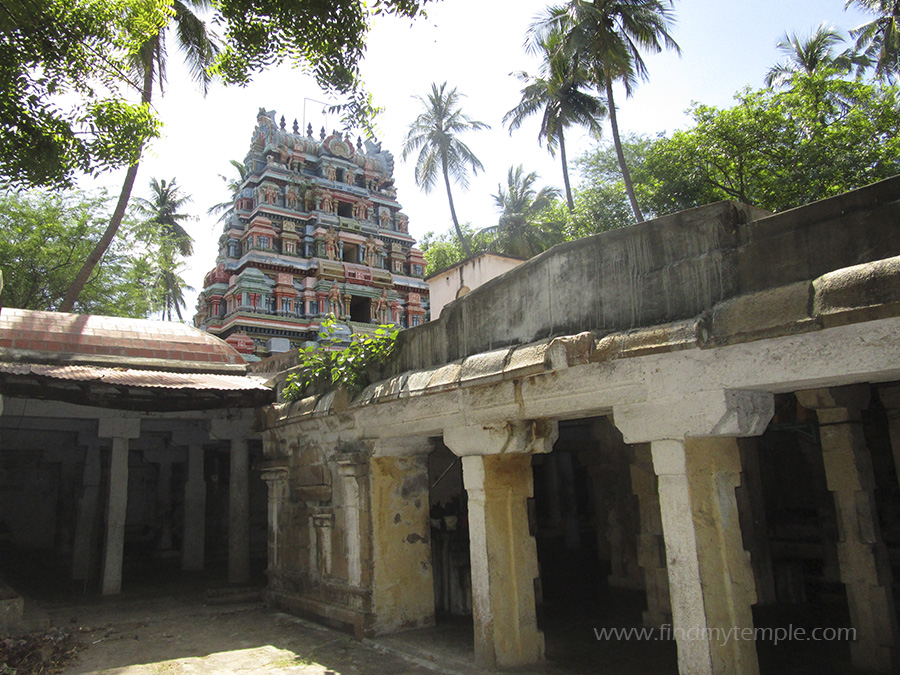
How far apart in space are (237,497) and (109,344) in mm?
2975

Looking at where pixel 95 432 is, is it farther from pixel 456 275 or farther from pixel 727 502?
pixel 727 502

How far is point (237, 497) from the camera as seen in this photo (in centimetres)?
990

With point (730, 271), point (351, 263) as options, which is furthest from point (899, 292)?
point (351, 263)

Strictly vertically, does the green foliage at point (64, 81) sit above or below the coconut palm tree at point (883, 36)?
below

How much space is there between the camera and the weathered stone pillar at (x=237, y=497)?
973cm

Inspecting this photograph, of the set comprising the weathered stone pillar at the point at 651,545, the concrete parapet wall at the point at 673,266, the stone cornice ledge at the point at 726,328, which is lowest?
the weathered stone pillar at the point at 651,545

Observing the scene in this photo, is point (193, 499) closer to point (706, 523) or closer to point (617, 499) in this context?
point (617, 499)

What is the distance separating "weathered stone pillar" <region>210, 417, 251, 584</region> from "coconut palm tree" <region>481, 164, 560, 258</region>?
1945 cm

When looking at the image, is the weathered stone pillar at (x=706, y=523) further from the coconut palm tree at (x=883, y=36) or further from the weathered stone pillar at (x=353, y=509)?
the coconut palm tree at (x=883, y=36)

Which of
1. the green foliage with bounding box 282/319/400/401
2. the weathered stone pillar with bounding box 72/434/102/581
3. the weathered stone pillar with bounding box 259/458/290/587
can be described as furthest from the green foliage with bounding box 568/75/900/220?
the weathered stone pillar with bounding box 72/434/102/581

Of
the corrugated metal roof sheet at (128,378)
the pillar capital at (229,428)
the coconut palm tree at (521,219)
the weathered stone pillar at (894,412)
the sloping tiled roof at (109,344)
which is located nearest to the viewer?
the weathered stone pillar at (894,412)

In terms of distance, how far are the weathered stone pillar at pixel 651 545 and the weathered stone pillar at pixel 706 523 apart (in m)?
2.52

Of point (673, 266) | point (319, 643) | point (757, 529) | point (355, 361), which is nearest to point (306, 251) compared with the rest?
point (355, 361)

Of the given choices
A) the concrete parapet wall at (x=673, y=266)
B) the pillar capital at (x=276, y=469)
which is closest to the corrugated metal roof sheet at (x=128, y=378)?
the pillar capital at (x=276, y=469)
